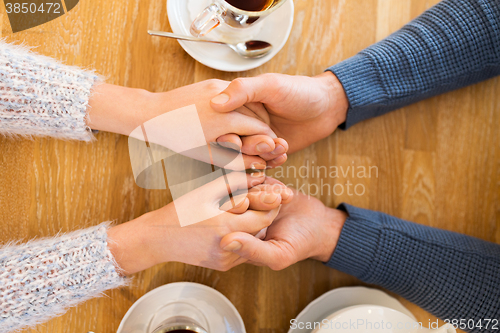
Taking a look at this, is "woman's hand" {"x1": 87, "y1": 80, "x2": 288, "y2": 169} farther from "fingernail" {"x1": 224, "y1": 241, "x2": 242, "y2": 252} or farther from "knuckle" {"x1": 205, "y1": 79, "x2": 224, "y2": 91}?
"fingernail" {"x1": 224, "y1": 241, "x2": 242, "y2": 252}

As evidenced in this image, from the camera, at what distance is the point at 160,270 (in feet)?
2.17

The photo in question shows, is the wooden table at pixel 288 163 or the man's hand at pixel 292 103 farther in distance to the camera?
the wooden table at pixel 288 163

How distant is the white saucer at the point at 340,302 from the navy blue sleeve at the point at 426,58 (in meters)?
0.36

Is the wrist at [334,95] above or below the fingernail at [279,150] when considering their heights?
above

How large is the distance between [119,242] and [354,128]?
1.77 ft

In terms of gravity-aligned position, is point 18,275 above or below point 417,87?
below

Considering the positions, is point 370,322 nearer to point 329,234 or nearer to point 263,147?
point 329,234

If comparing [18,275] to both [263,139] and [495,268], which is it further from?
[495,268]

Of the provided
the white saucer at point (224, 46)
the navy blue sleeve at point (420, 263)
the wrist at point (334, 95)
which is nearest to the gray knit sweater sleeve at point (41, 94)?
the white saucer at point (224, 46)

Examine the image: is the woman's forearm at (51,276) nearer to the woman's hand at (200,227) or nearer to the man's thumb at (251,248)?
the woman's hand at (200,227)

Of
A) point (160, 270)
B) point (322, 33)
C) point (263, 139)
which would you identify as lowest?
point (160, 270)

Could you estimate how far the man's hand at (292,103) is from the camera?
0.53 m

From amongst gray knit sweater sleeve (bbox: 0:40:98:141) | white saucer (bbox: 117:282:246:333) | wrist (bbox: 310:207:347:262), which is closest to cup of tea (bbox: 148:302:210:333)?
white saucer (bbox: 117:282:246:333)

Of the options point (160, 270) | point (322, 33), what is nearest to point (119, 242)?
point (160, 270)
